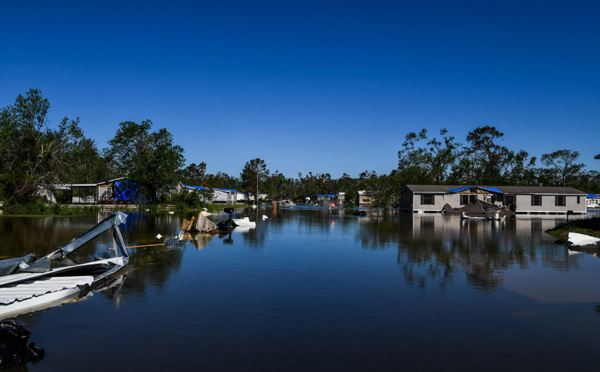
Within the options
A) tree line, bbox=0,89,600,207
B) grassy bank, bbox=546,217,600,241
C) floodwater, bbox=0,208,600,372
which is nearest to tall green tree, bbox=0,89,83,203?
tree line, bbox=0,89,600,207

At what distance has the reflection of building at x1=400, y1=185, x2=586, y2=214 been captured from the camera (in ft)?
184

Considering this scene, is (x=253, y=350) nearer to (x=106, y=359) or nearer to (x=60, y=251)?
(x=106, y=359)

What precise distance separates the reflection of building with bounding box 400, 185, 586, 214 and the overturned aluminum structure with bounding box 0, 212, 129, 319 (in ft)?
156

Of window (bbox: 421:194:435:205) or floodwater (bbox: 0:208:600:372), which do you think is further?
window (bbox: 421:194:435:205)

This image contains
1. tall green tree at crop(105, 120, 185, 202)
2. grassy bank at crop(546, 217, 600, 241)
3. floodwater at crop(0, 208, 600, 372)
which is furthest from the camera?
tall green tree at crop(105, 120, 185, 202)

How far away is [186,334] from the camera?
7.80m

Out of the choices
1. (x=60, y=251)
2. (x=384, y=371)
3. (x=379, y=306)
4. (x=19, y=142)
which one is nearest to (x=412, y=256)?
(x=379, y=306)

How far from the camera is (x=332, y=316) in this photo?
8.97 meters

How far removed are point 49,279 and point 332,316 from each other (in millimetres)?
7521

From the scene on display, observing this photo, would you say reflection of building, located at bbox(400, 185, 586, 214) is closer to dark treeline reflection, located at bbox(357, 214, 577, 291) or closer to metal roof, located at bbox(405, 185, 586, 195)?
metal roof, located at bbox(405, 185, 586, 195)

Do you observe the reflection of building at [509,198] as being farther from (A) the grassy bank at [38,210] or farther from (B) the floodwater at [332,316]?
(A) the grassy bank at [38,210]

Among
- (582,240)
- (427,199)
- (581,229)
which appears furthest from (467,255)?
(427,199)

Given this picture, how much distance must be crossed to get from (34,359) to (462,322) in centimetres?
763

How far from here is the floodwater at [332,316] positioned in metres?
6.70
